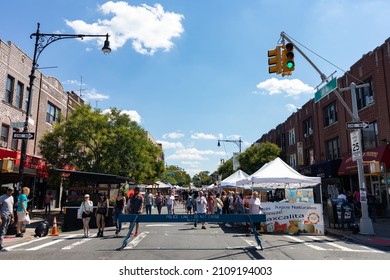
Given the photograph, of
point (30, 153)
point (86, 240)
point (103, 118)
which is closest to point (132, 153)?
point (103, 118)

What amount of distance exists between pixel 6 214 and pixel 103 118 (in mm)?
12858

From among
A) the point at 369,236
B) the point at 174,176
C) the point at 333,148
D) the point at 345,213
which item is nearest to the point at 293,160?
the point at 333,148

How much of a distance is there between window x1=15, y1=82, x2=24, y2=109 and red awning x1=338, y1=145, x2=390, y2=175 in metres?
22.3

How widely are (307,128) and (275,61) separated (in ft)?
73.9

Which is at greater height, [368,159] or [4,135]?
[4,135]

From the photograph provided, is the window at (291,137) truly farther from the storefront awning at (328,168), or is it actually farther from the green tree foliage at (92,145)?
the green tree foliage at (92,145)

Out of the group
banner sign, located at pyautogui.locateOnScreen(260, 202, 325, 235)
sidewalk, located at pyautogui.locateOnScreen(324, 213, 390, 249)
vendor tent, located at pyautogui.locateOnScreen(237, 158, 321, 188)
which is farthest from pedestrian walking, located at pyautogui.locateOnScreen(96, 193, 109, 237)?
sidewalk, located at pyautogui.locateOnScreen(324, 213, 390, 249)

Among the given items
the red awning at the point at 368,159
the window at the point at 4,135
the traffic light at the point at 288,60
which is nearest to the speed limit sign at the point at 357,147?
the traffic light at the point at 288,60

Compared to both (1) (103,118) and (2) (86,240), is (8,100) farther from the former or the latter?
(2) (86,240)

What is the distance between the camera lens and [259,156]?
123 feet

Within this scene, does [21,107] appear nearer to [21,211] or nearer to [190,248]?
[21,211]

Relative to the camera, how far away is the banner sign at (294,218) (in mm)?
14180

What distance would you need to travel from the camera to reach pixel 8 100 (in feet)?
74.4
